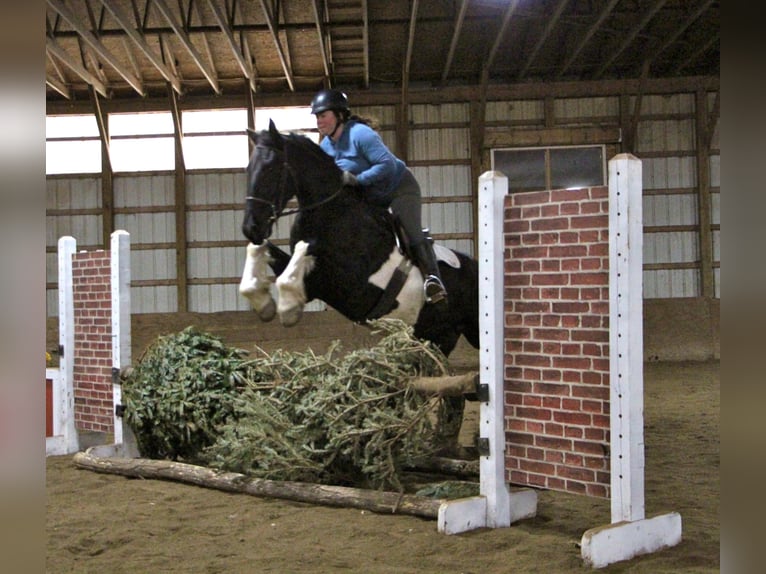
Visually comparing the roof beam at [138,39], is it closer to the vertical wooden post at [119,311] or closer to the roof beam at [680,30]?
Result: the vertical wooden post at [119,311]

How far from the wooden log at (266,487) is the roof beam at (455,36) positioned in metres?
7.26

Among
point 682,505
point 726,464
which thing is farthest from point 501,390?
point 726,464

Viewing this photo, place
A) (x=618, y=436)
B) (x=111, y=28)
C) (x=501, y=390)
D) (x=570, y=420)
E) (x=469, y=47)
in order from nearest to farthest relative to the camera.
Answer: (x=618, y=436), (x=570, y=420), (x=501, y=390), (x=111, y=28), (x=469, y=47)

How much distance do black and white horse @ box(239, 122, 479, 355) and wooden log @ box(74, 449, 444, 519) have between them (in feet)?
3.24

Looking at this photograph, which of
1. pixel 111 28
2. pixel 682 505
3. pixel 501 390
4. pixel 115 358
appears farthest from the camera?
pixel 111 28

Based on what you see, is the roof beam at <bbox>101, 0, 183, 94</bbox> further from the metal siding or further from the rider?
the metal siding

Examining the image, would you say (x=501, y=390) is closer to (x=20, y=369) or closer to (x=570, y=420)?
(x=570, y=420)

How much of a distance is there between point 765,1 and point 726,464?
1.31 ft

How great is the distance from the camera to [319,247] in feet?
15.3

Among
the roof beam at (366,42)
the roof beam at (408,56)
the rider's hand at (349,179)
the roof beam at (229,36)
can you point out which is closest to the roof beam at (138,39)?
the roof beam at (229,36)

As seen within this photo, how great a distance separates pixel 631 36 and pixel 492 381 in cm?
929

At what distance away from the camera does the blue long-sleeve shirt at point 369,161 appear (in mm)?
4820

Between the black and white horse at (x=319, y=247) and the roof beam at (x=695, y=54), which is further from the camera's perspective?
the roof beam at (x=695, y=54)

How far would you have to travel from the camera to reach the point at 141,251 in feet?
42.9
